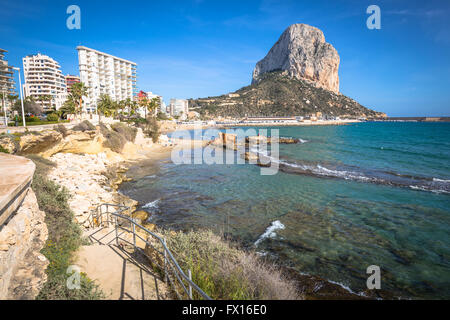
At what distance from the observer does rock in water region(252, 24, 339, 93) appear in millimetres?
165125

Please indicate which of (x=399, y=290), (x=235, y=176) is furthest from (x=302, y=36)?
(x=399, y=290)

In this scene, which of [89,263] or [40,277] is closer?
[40,277]

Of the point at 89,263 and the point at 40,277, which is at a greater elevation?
the point at 40,277

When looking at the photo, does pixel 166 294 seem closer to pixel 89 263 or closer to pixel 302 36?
pixel 89 263

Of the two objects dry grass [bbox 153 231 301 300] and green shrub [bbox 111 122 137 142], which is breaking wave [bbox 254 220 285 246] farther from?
green shrub [bbox 111 122 137 142]

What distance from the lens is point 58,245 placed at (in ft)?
18.4

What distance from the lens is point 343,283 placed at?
23.0 feet

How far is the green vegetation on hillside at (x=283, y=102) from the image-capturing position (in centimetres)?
14312

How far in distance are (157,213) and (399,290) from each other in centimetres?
1113

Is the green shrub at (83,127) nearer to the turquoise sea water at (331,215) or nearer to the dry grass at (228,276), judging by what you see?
the turquoise sea water at (331,215)

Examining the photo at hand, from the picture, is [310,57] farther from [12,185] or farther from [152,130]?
[12,185]

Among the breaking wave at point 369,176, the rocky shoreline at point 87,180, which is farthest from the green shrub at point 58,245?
the breaking wave at point 369,176

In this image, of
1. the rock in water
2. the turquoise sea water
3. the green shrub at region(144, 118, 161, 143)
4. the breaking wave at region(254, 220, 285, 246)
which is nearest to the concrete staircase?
the turquoise sea water

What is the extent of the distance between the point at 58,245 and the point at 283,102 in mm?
149903
